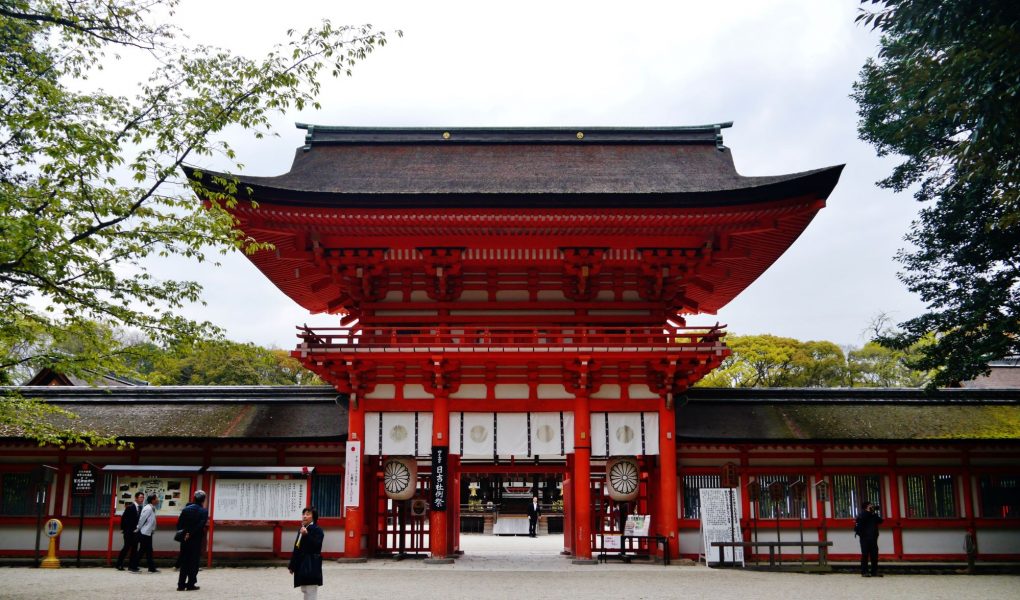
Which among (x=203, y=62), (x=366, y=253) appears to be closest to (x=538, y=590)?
(x=366, y=253)

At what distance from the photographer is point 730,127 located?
20.8 metres

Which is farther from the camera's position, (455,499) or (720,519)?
Answer: (455,499)

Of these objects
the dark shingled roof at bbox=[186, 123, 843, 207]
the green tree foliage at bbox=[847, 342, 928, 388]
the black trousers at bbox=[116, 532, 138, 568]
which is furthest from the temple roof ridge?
the green tree foliage at bbox=[847, 342, 928, 388]

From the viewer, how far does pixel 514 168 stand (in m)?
19.6

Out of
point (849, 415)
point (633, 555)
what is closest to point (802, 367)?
point (849, 415)

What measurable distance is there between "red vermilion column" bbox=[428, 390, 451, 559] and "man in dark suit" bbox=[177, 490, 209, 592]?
5042 millimetres

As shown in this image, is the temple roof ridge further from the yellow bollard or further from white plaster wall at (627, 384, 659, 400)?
the yellow bollard

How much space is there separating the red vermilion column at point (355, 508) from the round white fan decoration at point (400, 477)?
58 cm

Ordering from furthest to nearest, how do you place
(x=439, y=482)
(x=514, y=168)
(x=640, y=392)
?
1. (x=514, y=168)
2. (x=640, y=392)
3. (x=439, y=482)

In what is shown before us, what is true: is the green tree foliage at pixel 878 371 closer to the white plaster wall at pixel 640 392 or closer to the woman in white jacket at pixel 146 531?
the white plaster wall at pixel 640 392

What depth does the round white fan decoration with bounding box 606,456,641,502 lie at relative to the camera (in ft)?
57.9

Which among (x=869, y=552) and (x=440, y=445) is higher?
(x=440, y=445)

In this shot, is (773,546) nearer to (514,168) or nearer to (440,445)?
(440,445)

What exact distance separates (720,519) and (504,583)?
5.27 m
